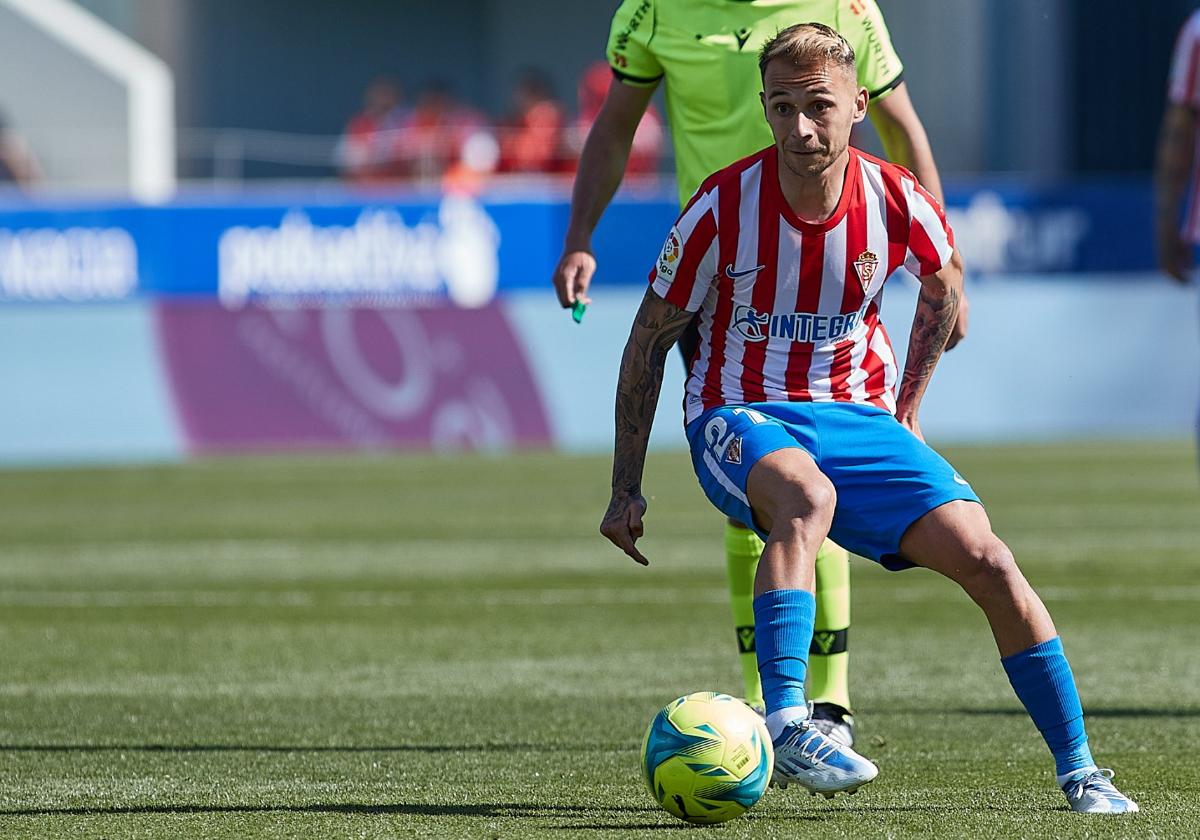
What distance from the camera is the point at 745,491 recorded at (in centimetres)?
454

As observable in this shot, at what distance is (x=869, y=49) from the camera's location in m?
5.54

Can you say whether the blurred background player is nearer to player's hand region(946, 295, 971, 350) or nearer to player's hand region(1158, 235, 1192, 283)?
player's hand region(1158, 235, 1192, 283)

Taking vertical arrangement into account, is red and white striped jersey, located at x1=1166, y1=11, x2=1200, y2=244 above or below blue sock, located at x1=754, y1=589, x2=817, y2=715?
above

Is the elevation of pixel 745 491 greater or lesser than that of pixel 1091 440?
greater

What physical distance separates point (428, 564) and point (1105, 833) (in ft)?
21.6

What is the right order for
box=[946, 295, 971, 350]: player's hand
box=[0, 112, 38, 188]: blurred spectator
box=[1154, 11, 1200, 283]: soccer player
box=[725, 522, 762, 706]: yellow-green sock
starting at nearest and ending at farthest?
box=[946, 295, 971, 350]: player's hand < box=[725, 522, 762, 706]: yellow-green sock < box=[1154, 11, 1200, 283]: soccer player < box=[0, 112, 38, 188]: blurred spectator

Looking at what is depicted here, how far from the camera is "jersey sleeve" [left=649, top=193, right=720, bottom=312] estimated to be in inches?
181

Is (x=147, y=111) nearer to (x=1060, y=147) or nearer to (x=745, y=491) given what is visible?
(x=1060, y=147)

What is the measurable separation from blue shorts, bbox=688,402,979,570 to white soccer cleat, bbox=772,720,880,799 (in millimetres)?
468

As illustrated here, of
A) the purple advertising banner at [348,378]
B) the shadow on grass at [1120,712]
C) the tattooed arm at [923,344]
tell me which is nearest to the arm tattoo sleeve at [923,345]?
the tattooed arm at [923,344]

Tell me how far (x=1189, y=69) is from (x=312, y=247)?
12.7 metres

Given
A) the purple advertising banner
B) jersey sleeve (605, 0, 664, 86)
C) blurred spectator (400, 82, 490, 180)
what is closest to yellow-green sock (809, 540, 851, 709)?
jersey sleeve (605, 0, 664, 86)

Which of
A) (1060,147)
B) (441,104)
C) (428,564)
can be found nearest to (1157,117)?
(1060,147)

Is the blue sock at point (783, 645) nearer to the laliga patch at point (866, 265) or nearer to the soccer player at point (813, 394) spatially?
the soccer player at point (813, 394)
